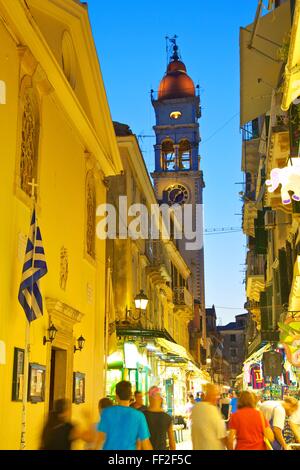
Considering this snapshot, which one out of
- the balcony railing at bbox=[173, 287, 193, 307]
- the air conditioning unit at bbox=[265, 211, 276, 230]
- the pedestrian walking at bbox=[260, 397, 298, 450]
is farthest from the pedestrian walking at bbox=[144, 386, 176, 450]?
the balcony railing at bbox=[173, 287, 193, 307]

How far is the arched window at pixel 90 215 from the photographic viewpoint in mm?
18159

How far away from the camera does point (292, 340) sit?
15125 mm

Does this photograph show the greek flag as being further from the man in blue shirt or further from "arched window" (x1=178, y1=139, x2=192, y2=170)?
"arched window" (x1=178, y1=139, x2=192, y2=170)

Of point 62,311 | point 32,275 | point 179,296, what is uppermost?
point 179,296

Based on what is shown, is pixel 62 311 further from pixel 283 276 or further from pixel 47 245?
pixel 283 276

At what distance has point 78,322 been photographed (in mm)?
15805

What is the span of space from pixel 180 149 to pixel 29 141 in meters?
50.8

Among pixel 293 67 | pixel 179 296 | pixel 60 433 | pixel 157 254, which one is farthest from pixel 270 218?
pixel 60 433

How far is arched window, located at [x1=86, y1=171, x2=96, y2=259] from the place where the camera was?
1816 centimetres

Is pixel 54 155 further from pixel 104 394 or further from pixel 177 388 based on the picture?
pixel 177 388

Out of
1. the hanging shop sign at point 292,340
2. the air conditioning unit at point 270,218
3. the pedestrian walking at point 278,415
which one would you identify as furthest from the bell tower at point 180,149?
the pedestrian walking at point 278,415

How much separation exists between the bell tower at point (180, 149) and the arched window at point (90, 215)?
133 feet

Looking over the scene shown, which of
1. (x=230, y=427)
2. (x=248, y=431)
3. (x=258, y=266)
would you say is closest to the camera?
(x=248, y=431)
